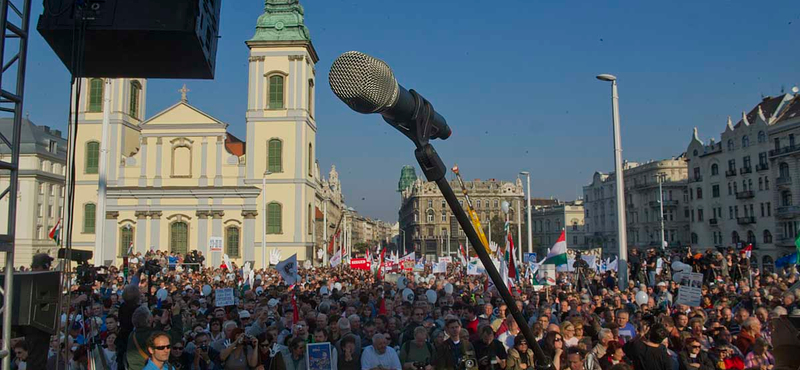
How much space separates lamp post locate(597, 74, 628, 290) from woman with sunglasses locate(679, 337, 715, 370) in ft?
28.4

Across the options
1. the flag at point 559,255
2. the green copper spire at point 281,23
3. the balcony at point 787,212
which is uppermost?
the green copper spire at point 281,23

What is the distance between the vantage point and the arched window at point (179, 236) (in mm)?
47844

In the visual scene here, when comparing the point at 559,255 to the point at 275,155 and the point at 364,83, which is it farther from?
the point at 275,155

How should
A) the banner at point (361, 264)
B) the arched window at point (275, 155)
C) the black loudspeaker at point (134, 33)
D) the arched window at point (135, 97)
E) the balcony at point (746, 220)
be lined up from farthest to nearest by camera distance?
1. the balcony at point (746, 220)
2. the arched window at point (135, 97)
3. the arched window at point (275, 155)
4. the banner at point (361, 264)
5. the black loudspeaker at point (134, 33)

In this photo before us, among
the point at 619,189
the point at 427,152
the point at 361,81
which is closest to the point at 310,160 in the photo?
the point at 619,189

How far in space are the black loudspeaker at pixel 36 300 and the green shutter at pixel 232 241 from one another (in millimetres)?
42868

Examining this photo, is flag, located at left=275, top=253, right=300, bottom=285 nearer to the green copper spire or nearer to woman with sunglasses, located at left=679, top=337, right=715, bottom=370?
woman with sunglasses, located at left=679, top=337, right=715, bottom=370

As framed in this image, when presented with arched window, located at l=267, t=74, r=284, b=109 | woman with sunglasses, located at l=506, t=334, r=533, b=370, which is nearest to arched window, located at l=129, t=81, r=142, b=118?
arched window, located at l=267, t=74, r=284, b=109

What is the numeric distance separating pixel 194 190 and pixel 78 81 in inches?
1719

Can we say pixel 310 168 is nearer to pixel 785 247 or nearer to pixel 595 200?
pixel 785 247

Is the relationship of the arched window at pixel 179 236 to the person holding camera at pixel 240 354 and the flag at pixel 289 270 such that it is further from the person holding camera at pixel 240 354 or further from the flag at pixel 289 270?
the person holding camera at pixel 240 354

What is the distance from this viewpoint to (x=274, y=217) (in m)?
48.3

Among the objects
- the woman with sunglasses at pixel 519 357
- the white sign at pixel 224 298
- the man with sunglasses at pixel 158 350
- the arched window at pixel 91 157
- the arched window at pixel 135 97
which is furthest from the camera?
the arched window at pixel 135 97

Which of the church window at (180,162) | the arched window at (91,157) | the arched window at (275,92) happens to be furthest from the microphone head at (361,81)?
the arched window at (91,157)
